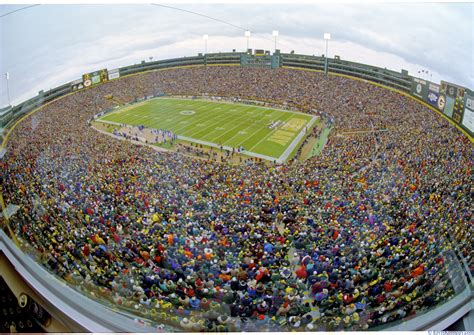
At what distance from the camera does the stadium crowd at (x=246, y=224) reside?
6.79 metres

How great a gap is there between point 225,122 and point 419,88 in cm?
927

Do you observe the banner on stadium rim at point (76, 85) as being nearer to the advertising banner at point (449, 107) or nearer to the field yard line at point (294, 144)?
the field yard line at point (294, 144)

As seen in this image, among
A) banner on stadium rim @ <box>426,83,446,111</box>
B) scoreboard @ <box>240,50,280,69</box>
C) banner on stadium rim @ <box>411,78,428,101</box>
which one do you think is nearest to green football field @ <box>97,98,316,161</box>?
scoreboard @ <box>240,50,280,69</box>

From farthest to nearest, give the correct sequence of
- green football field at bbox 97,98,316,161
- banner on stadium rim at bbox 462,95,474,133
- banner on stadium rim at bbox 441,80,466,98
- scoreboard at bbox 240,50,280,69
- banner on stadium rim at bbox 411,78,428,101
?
scoreboard at bbox 240,50,280,69, banner on stadium rim at bbox 411,78,428,101, green football field at bbox 97,98,316,161, banner on stadium rim at bbox 441,80,466,98, banner on stadium rim at bbox 462,95,474,133

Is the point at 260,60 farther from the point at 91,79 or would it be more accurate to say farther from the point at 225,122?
the point at 91,79

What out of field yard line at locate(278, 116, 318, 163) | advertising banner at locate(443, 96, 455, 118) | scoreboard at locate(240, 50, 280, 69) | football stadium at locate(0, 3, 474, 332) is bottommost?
field yard line at locate(278, 116, 318, 163)

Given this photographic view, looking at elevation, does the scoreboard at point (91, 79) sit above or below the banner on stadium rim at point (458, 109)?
above

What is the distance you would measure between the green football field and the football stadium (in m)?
0.79

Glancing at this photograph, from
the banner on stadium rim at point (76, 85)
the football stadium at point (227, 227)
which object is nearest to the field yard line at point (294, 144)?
the football stadium at point (227, 227)

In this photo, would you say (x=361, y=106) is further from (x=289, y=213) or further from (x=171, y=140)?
(x=289, y=213)

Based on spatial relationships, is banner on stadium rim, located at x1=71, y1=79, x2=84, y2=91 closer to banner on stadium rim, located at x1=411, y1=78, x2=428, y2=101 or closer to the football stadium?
the football stadium

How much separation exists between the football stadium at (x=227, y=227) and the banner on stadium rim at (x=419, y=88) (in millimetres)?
1591

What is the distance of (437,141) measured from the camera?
12.7 meters

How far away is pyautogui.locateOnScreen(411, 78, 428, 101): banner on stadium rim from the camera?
693 inches
